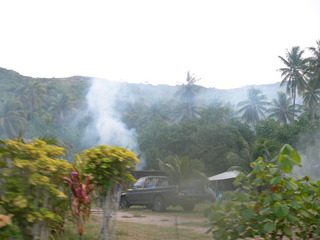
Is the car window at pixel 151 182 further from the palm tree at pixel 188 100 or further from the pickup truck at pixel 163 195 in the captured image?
the palm tree at pixel 188 100

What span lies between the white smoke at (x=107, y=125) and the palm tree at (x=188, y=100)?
8.05 m

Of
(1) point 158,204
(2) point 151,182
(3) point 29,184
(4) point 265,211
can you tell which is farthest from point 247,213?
(2) point 151,182

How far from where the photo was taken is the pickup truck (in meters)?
13.9

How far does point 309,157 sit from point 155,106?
107ft

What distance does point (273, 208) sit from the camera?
339 centimetres

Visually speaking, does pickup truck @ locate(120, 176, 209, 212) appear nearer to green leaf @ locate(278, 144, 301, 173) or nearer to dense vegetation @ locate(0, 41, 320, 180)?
dense vegetation @ locate(0, 41, 320, 180)

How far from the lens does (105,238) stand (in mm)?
3887

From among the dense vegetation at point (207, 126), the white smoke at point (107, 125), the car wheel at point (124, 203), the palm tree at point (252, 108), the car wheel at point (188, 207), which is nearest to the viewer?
the car wheel at point (188, 207)

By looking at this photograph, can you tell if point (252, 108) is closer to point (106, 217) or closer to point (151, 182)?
point (151, 182)

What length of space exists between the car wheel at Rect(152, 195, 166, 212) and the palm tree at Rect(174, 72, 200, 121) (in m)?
38.1

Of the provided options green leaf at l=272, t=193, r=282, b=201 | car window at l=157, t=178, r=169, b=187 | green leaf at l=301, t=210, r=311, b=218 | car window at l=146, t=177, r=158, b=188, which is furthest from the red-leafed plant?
car window at l=157, t=178, r=169, b=187

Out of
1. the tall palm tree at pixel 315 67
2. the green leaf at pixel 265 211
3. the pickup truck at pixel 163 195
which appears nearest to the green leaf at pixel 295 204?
the green leaf at pixel 265 211

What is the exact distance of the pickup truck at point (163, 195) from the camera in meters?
13.9

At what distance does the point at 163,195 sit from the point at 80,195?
10.8 metres
